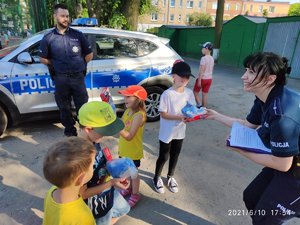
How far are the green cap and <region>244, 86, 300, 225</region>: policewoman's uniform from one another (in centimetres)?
98

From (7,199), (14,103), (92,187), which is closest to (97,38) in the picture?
(14,103)

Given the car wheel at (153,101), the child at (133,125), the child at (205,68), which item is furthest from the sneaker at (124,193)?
the child at (205,68)

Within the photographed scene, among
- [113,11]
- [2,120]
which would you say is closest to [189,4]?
[113,11]

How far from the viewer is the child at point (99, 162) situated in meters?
1.59

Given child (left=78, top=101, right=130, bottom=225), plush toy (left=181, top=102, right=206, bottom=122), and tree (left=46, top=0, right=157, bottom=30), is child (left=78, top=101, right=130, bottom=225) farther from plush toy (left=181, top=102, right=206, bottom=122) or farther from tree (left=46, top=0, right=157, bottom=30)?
tree (left=46, top=0, right=157, bottom=30)

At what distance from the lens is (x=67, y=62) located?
3641 millimetres

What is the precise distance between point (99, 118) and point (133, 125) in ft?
2.64

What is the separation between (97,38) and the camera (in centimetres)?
447

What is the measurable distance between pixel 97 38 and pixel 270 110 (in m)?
3.70

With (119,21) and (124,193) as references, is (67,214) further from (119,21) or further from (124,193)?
(119,21)

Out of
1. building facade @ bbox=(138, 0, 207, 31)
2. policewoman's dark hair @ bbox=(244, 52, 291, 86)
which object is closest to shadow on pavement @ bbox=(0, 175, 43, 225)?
policewoman's dark hair @ bbox=(244, 52, 291, 86)

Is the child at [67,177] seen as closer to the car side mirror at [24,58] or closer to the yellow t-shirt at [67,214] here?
the yellow t-shirt at [67,214]

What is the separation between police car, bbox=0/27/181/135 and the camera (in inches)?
153

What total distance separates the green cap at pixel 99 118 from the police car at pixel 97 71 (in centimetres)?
266
